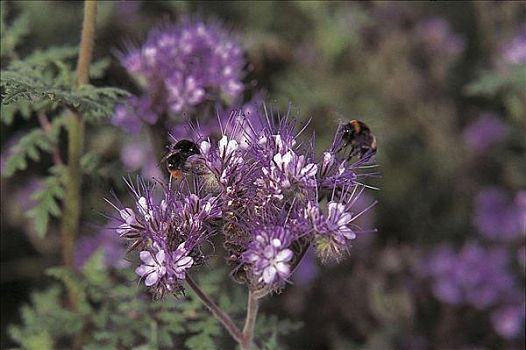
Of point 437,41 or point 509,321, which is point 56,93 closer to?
point 509,321

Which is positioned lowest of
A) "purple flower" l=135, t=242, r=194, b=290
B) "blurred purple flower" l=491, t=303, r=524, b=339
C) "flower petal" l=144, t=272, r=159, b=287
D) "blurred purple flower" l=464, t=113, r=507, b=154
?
"blurred purple flower" l=491, t=303, r=524, b=339

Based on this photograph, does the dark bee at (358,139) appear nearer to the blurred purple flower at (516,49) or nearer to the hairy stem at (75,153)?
the hairy stem at (75,153)

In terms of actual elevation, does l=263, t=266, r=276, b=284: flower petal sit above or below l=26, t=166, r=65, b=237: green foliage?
below

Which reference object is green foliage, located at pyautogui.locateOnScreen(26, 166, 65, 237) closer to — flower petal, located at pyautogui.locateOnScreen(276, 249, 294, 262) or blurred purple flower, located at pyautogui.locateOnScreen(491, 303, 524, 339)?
flower petal, located at pyautogui.locateOnScreen(276, 249, 294, 262)

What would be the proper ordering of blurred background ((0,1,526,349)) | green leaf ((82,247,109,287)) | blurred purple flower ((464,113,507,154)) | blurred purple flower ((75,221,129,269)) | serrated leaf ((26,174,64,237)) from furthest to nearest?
blurred purple flower ((464,113,507,154)) → blurred background ((0,1,526,349)) → blurred purple flower ((75,221,129,269)) → green leaf ((82,247,109,287)) → serrated leaf ((26,174,64,237))

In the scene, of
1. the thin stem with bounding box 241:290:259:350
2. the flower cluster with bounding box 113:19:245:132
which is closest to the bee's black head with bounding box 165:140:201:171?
the thin stem with bounding box 241:290:259:350

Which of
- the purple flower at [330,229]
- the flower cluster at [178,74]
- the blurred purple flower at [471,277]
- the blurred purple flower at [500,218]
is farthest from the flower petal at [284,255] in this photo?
the blurred purple flower at [500,218]

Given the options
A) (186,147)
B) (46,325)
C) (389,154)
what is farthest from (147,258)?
(389,154)

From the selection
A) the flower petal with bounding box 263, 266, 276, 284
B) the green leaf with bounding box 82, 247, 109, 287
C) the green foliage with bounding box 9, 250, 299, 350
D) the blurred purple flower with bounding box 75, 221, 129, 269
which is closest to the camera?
the flower petal with bounding box 263, 266, 276, 284

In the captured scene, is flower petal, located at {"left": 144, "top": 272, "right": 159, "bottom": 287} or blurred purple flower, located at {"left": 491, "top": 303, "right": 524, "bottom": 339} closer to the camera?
flower petal, located at {"left": 144, "top": 272, "right": 159, "bottom": 287}
